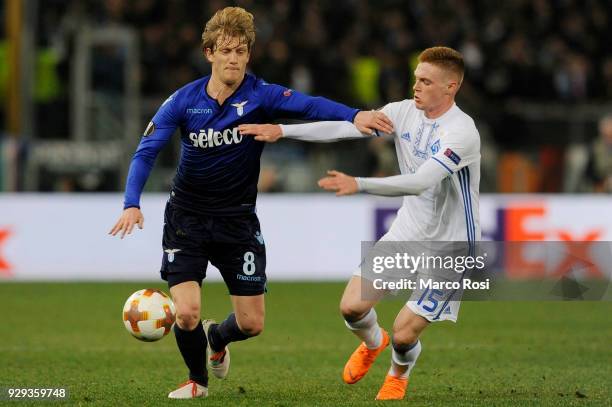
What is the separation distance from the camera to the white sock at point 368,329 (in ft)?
26.0

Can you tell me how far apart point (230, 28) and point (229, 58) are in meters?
0.18

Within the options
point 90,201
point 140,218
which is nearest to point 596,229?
point 90,201

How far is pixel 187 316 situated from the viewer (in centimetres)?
755

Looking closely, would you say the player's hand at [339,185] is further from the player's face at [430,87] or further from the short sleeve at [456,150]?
the player's face at [430,87]

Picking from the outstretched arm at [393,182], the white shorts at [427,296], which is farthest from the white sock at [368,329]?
the outstretched arm at [393,182]

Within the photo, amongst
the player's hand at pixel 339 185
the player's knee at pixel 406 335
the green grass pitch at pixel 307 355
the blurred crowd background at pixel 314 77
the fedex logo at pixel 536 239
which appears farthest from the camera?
the blurred crowd background at pixel 314 77

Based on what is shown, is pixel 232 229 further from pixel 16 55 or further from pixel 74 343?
pixel 16 55

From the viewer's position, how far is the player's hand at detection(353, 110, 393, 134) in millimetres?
7469

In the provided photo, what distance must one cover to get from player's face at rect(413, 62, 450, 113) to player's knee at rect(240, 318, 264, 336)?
5.52ft

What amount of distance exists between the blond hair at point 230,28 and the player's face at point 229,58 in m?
0.03

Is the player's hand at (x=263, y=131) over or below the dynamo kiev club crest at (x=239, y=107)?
below

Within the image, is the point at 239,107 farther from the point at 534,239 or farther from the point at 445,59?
the point at 534,239

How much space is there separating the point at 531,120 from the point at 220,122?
12.5 m

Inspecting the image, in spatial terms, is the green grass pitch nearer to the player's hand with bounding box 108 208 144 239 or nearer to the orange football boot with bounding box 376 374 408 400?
the orange football boot with bounding box 376 374 408 400
